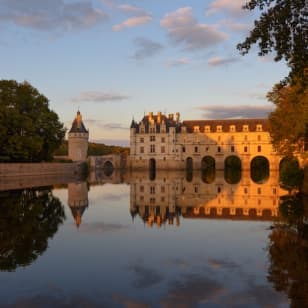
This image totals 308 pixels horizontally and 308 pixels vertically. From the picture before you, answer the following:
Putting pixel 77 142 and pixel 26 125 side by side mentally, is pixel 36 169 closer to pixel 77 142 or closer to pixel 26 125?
pixel 26 125

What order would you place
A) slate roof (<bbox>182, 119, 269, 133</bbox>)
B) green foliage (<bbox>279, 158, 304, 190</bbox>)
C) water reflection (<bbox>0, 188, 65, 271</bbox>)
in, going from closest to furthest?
water reflection (<bbox>0, 188, 65, 271</bbox>) < green foliage (<bbox>279, 158, 304, 190</bbox>) < slate roof (<bbox>182, 119, 269, 133</bbox>)

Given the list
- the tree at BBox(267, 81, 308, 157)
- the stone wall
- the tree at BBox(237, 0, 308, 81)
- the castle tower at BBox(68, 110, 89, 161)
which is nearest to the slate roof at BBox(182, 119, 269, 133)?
the castle tower at BBox(68, 110, 89, 161)

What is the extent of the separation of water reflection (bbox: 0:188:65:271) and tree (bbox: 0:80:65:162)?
2317cm

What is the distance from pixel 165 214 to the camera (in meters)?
18.8

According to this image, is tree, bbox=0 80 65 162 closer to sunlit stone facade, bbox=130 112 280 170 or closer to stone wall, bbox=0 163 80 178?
stone wall, bbox=0 163 80 178

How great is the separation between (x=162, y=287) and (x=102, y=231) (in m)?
6.94

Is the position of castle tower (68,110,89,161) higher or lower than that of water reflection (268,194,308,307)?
higher

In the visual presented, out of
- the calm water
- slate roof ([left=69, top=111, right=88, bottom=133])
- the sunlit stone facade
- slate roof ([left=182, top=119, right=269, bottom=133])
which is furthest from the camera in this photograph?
slate roof ([left=182, top=119, right=269, bottom=133])

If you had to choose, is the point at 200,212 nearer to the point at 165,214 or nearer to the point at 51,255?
the point at 165,214

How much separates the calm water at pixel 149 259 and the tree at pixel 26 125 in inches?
1113

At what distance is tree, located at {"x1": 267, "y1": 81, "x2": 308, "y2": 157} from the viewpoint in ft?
76.0

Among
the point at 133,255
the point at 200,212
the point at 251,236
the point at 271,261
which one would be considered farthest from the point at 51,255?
the point at 200,212

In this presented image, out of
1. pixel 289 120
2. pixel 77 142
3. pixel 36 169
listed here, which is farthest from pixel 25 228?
pixel 77 142

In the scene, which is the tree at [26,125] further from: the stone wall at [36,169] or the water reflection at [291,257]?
the water reflection at [291,257]
